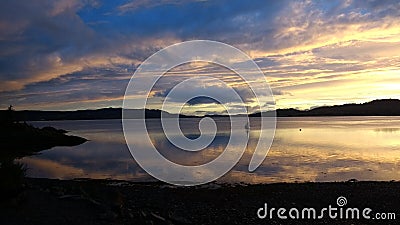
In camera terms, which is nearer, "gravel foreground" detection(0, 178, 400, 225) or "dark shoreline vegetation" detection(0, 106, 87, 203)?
"gravel foreground" detection(0, 178, 400, 225)

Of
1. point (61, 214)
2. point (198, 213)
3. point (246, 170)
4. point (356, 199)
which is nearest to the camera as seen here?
point (61, 214)

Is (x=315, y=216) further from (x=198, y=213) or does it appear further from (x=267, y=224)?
(x=198, y=213)

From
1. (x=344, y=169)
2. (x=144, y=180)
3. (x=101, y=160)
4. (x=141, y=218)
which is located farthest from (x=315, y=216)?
(x=101, y=160)

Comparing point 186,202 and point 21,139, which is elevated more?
point 21,139

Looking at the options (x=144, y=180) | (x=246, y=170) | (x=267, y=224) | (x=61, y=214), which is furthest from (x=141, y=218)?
(x=246, y=170)

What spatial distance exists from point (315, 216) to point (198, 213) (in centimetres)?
374

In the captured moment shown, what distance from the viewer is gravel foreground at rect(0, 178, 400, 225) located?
10492 millimetres

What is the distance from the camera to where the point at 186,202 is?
51.9 feet

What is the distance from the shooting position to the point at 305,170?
2750 centimetres

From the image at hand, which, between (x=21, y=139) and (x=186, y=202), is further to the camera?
(x=21, y=139)

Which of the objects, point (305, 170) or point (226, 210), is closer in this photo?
point (226, 210)

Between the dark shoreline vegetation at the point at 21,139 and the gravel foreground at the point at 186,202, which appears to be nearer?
the gravel foreground at the point at 186,202

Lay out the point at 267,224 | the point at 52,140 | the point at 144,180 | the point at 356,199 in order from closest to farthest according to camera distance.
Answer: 1. the point at 267,224
2. the point at 356,199
3. the point at 144,180
4. the point at 52,140

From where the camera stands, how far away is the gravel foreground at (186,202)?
10.5 metres
